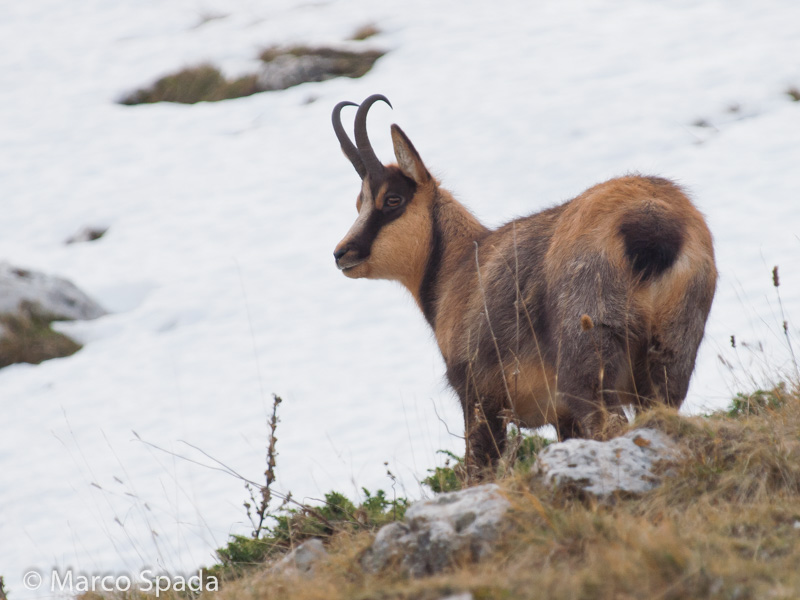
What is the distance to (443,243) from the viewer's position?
19.0 ft

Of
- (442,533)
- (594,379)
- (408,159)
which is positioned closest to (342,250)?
(408,159)

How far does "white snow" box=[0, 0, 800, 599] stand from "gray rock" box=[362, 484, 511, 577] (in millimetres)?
2531

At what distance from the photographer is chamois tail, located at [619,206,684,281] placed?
396cm

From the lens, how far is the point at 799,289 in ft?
28.6

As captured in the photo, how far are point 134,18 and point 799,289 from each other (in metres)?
19.2

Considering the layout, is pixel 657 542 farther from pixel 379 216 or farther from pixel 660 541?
pixel 379 216

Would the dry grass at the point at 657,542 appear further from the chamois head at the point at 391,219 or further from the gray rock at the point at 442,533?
the chamois head at the point at 391,219

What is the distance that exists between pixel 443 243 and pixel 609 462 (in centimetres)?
257

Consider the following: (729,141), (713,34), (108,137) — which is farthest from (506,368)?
(108,137)

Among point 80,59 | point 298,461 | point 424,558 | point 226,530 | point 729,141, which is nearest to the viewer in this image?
point 424,558

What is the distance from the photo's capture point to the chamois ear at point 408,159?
5.71 metres

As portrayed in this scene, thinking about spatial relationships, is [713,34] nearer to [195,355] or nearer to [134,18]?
[195,355]

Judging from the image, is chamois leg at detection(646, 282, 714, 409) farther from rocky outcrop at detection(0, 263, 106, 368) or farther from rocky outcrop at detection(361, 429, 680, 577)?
rocky outcrop at detection(0, 263, 106, 368)

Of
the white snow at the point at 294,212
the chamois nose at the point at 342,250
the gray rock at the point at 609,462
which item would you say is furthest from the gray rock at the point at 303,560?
the chamois nose at the point at 342,250
